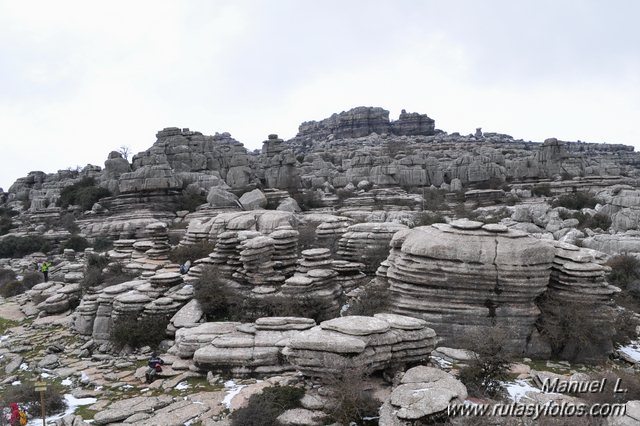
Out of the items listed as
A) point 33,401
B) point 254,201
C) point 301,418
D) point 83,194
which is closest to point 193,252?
point 33,401

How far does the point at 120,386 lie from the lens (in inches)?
387

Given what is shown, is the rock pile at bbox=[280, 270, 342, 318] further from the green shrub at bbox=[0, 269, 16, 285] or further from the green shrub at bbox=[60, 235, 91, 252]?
the green shrub at bbox=[60, 235, 91, 252]

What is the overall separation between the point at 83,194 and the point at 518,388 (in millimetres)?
35208

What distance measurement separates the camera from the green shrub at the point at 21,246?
30234 mm

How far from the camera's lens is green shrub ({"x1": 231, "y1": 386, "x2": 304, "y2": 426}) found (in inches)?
276

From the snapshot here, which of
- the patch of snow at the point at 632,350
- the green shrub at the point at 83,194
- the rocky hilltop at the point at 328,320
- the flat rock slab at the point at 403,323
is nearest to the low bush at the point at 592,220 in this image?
the rocky hilltop at the point at 328,320

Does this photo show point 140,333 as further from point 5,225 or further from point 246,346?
point 5,225

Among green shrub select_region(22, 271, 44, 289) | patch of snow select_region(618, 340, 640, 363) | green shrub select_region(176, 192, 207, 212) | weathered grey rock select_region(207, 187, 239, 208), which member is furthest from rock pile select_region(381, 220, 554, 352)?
green shrub select_region(176, 192, 207, 212)

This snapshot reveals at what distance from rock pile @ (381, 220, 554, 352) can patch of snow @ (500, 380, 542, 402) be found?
5.13 feet

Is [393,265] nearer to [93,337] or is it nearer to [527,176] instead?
[93,337]

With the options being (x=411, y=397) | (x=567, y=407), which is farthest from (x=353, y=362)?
(x=567, y=407)

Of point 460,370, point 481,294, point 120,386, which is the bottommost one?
point 120,386

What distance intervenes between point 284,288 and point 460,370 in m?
5.74

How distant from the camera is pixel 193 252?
17906 millimetres
